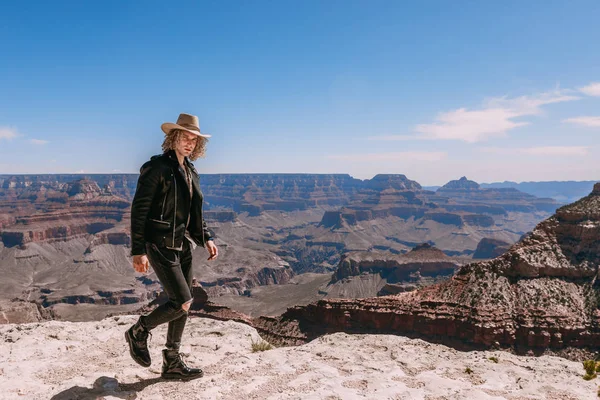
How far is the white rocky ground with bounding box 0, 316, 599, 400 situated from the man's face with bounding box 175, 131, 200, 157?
3.13 meters

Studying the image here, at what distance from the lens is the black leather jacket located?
15.5ft

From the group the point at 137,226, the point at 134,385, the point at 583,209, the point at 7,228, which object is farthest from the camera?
the point at 7,228

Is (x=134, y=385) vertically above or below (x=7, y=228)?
above

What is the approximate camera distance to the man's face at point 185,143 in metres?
5.17

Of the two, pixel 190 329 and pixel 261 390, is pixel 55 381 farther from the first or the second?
pixel 190 329

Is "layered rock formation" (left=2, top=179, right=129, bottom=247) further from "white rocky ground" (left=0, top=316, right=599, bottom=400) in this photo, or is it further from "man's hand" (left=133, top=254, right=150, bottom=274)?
"man's hand" (left=133, top=254, right=150, bottom=274)

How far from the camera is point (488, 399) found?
204 inches

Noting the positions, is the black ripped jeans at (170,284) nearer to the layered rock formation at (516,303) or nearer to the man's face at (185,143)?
the man's face at (185,143)

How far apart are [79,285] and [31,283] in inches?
779

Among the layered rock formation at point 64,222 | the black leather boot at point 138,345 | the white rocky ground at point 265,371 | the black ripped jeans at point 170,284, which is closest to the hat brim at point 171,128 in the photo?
the black ripped jeans at point 170,284

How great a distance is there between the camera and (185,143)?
204 inches

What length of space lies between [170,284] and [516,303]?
40923 mm

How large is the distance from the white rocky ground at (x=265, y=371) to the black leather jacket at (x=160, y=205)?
195cm

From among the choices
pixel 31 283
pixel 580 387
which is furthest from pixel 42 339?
pixel 31 283
